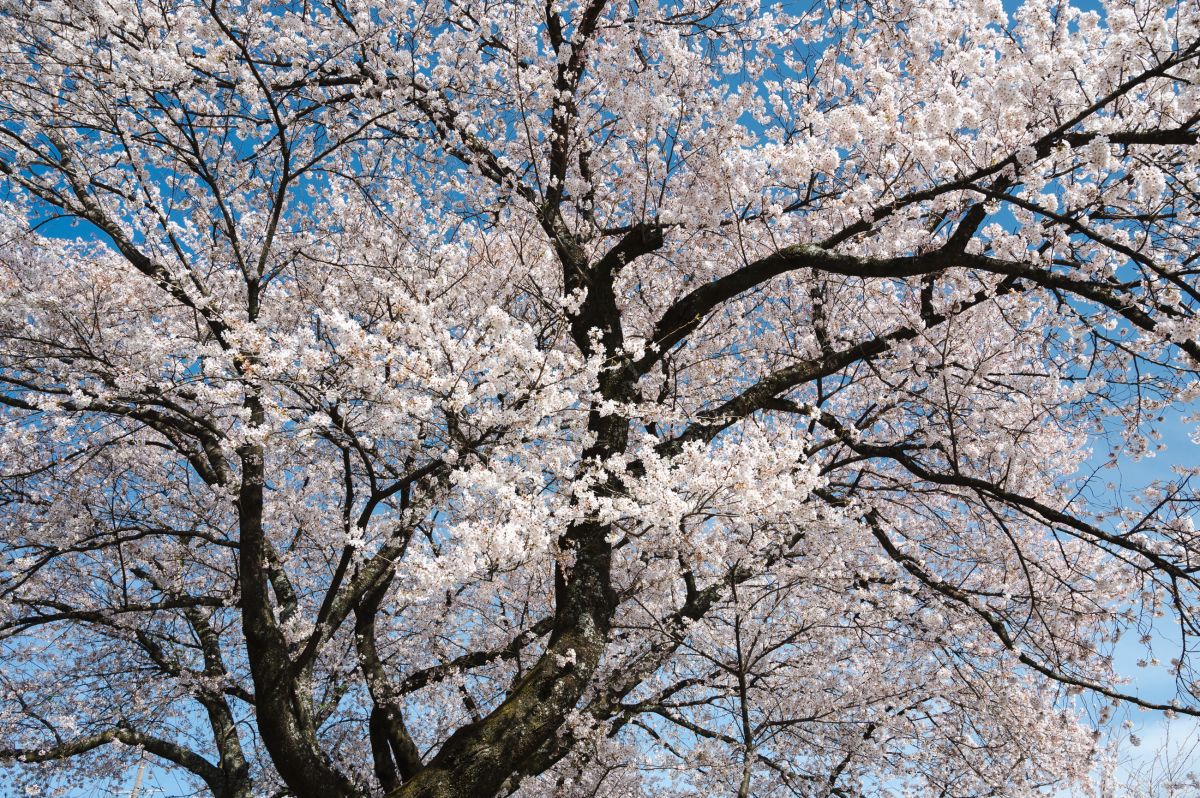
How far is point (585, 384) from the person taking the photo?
533 centimetres

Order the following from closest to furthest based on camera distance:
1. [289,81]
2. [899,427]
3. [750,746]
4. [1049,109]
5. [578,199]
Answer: [750,746]
[1049,109]
[289,81]
[578,199]
[899,427]

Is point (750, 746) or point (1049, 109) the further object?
point (1049, 109)

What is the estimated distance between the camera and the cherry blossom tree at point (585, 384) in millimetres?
4773

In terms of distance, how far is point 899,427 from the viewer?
9.00 meters

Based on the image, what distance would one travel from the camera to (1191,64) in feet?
12.9

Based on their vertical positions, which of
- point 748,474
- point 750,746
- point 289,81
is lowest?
point 750,746

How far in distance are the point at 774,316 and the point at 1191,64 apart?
482 centimetres

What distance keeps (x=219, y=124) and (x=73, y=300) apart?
445 centimetres

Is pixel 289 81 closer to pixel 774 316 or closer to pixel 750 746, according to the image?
pixel 774 316

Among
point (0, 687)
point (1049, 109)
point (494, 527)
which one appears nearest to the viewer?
point (494, 527)

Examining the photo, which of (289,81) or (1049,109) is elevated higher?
(289,81)

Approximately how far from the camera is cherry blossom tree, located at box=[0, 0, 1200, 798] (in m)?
4.77

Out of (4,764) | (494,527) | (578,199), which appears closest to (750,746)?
(494,527)

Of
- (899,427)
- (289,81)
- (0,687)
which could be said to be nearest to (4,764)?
(0,687)
